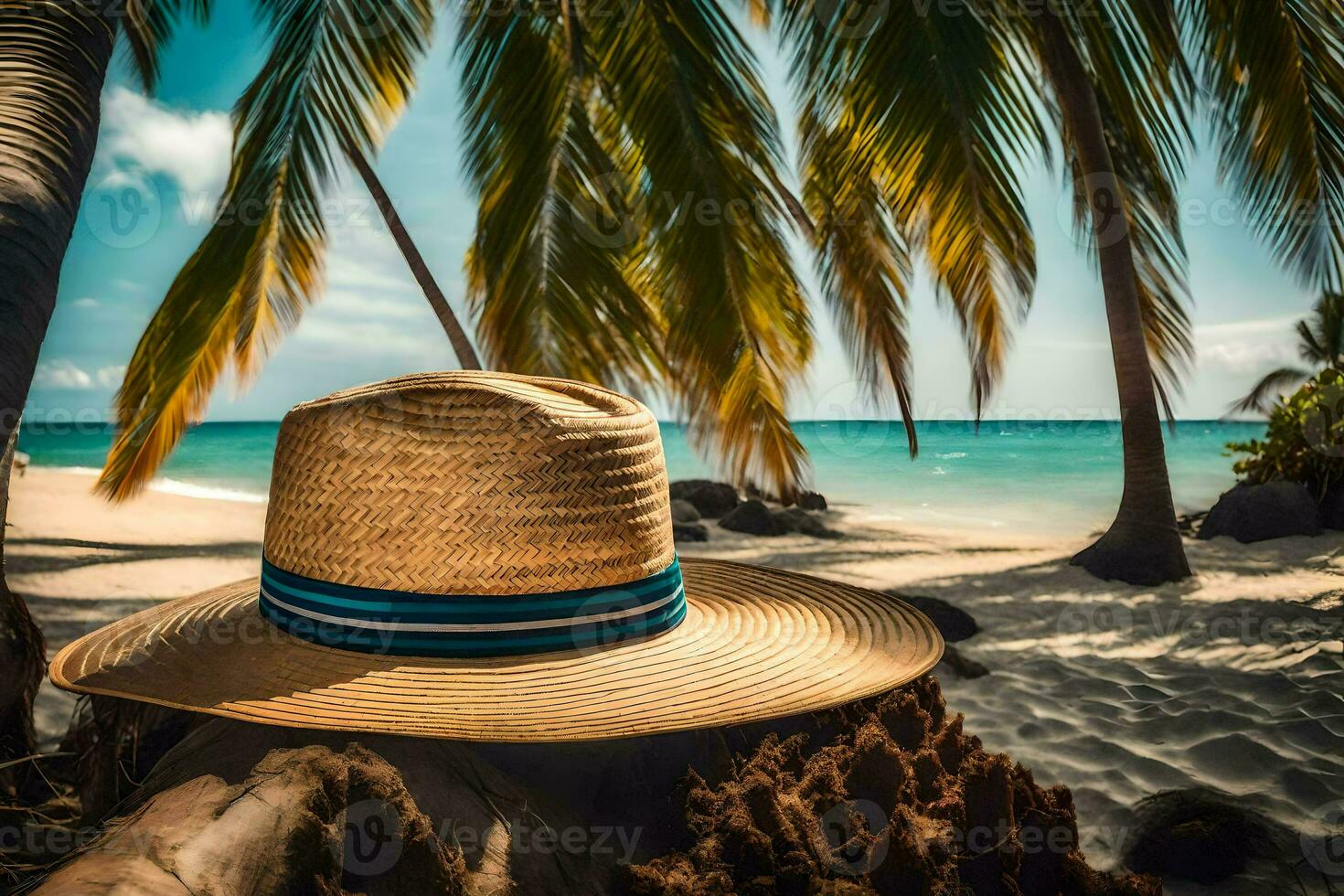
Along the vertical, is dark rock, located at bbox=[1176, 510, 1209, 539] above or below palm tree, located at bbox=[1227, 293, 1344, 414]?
below

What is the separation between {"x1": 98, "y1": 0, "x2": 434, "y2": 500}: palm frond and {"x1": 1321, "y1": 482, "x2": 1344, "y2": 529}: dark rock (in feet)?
23.7

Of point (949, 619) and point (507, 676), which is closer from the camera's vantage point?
point (507, 676)

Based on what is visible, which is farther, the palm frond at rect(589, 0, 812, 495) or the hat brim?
the palm frond at rect(589, 0, 812, 495)

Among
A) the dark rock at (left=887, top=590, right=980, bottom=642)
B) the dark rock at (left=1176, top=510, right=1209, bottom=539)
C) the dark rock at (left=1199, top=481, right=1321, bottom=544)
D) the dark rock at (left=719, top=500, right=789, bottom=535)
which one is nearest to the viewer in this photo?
the dark rock at (left=887, top=590, right=980, bottom=642)

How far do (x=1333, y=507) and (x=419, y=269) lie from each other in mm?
6963

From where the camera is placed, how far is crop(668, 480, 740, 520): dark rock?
9609mm

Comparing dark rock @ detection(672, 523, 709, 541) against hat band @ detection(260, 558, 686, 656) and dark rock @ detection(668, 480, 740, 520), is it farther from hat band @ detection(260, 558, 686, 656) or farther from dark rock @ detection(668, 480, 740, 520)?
hat band @ detection(260, 558, 686, 656)

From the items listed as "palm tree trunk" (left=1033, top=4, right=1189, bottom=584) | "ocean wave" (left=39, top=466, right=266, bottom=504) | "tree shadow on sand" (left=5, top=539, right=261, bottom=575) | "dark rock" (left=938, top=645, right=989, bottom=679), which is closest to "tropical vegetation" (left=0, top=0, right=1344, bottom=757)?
"palm tree trunk" (left=1033, top=4, right=1189, bottom=584)

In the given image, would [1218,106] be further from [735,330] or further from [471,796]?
[471,796]

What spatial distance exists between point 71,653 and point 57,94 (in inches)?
52.0

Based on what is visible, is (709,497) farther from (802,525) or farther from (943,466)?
(943,466)

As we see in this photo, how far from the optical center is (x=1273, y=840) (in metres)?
2.18

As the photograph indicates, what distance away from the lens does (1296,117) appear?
3449 millimetres

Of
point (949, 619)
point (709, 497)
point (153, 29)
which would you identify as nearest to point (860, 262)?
point (949, 619)
